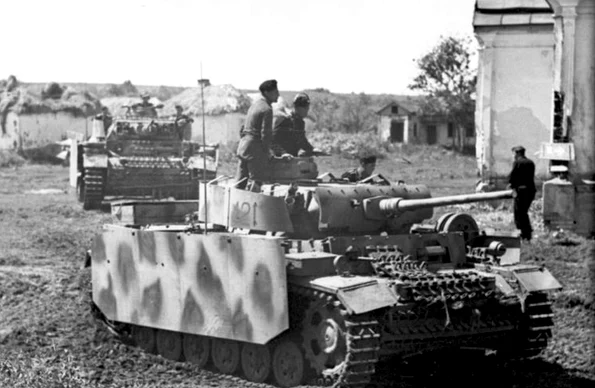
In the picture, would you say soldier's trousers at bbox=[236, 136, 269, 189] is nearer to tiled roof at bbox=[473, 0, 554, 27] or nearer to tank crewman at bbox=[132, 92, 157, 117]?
tiled roof at bbox=[473, 0, 554, 27]

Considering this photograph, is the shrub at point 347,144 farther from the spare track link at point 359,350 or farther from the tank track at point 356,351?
the spare track link at point 359,350

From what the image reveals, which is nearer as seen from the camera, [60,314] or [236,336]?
[236,336]

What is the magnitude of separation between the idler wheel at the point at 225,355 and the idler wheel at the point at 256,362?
10 cm

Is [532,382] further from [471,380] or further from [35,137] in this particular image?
[35,137]

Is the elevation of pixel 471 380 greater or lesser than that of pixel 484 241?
lesser

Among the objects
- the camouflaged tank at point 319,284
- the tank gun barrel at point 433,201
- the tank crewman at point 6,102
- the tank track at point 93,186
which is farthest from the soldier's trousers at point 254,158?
the tank crewman at point 6,102

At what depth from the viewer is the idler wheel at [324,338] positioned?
827 centimetres

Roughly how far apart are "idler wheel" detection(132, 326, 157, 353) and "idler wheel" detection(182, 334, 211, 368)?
54 cm

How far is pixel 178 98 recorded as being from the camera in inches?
2192

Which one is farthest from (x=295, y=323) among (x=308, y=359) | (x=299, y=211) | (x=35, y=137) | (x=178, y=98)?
(x=178, y=98)

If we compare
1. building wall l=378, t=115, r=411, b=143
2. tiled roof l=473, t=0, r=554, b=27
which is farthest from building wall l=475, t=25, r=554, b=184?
building wall l=378, t=115, r=411, b=143


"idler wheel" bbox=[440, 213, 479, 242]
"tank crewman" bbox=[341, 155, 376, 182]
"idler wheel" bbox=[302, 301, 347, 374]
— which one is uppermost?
"tank crewman" bbox=[341, 155, 376, 182]

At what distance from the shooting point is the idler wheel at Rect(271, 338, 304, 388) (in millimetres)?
8867

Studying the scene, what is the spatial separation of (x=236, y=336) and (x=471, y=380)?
213 cm
